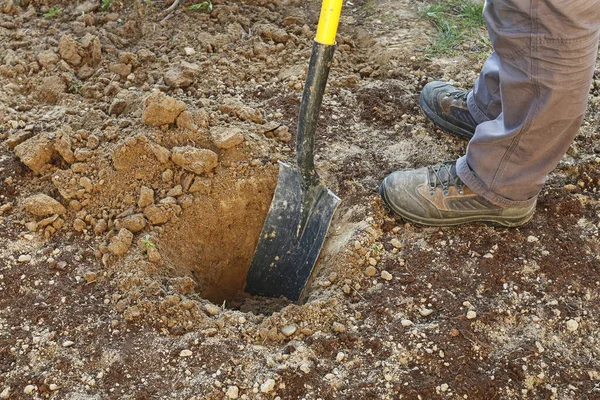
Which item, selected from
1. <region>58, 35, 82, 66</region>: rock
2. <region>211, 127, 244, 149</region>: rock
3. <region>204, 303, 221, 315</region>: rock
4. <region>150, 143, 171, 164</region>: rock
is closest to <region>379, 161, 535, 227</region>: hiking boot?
<region>211, 127, 244, 149</region>: rock

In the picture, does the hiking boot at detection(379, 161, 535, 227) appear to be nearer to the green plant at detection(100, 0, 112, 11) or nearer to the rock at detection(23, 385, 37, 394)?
the rock at detection(23, 385, 37, 394)

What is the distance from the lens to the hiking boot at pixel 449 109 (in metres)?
3.01

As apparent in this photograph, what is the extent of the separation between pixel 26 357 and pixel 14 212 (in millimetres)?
741

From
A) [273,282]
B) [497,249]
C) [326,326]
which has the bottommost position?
[273,282]

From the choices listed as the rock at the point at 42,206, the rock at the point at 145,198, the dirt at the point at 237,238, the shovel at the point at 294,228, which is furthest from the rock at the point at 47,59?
the shovel at the point at 294,228

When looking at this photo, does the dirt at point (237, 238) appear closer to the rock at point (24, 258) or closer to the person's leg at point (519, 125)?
the rock at point (24, 258)

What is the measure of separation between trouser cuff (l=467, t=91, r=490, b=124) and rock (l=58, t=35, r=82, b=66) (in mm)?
2016

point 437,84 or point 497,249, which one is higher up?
point 437,84

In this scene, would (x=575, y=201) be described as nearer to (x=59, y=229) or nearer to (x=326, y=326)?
(x=326, y=326)

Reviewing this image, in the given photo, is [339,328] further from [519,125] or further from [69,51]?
[69,51]

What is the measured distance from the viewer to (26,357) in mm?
2139

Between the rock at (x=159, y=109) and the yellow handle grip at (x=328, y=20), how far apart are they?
824 millimetres

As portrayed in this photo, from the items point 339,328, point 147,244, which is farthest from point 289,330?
point 147,244

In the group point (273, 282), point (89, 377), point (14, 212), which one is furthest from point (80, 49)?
point (89, 377)
